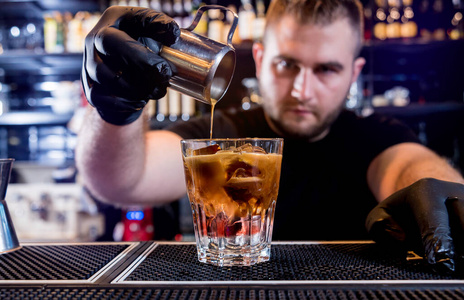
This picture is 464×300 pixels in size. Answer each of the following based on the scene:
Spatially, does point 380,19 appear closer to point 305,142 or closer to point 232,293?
point 305,142

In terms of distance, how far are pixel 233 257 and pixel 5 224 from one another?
495 mm

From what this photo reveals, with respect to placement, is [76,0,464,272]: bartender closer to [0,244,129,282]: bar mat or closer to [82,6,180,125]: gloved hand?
[82,6,180,125]: gloved hand

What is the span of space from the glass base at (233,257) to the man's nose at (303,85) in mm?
1017

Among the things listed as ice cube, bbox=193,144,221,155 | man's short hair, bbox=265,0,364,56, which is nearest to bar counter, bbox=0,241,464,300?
ice cube, bbox=193,144,221,155

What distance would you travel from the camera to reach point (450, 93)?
3205mm

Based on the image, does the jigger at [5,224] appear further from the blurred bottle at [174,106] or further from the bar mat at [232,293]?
the blurred bottle at [174,106]

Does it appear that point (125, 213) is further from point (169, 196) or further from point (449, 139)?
point (449, 139)

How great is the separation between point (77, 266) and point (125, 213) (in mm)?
2395

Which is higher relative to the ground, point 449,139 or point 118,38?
point 118,38

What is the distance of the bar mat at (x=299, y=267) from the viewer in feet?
2.08

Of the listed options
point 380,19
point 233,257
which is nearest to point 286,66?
point 233,257

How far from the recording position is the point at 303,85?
5.49 feet

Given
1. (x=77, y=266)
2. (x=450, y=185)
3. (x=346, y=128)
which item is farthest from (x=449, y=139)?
(x=77, y=266)

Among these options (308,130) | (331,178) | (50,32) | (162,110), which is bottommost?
(331,178)
